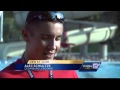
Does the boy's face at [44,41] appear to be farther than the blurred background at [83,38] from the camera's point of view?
No

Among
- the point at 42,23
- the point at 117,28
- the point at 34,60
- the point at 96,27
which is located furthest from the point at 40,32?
the point at 117,28

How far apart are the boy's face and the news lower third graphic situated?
0.15 feet

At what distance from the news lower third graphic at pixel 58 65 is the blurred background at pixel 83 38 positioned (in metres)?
0.05

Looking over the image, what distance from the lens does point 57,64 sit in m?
2.25

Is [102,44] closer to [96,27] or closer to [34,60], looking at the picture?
[96,27]

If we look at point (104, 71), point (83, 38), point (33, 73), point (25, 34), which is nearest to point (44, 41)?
point (25, 34)

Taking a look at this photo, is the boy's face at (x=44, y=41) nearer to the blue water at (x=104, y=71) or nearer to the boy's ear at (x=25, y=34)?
the boy's ear at (x=25, y=34)

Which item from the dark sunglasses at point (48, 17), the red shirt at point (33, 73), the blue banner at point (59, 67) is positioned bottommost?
the red shirt at point (33, 73)

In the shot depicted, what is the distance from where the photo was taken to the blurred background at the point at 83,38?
232 cm

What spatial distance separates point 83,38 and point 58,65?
47cm

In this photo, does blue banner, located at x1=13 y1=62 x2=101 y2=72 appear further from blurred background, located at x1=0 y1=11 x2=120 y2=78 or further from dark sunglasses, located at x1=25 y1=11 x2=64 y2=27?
dark sunglasses, located at x1=25 y1=11 x2=64 y2=27

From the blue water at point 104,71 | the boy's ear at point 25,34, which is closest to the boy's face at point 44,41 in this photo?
the boy's ear at point 25,34
